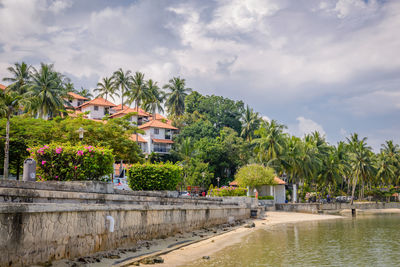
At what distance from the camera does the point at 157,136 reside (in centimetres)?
6806

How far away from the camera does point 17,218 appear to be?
265 inches

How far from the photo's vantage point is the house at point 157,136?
66.7m

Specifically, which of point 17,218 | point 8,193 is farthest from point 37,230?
point 8,193

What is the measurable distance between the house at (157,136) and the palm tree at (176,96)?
8664 millimetres

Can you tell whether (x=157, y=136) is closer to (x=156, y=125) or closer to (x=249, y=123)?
(x=156, y=125)

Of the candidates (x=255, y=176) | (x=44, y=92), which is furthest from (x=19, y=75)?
(x=255, y=176)

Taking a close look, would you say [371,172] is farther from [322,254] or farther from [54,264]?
[54,264]

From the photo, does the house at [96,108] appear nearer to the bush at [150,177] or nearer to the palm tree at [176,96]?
the palm tree at [176,96]

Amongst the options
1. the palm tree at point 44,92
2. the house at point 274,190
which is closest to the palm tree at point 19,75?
the palm tree at point 44,92

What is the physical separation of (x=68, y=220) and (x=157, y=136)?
60.0 meters

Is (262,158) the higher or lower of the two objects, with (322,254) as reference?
higher

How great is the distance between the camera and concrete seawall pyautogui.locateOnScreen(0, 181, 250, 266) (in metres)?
6.73

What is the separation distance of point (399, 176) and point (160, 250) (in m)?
80.0

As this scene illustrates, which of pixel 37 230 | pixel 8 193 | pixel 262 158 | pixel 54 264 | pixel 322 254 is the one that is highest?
pixel 262 158
